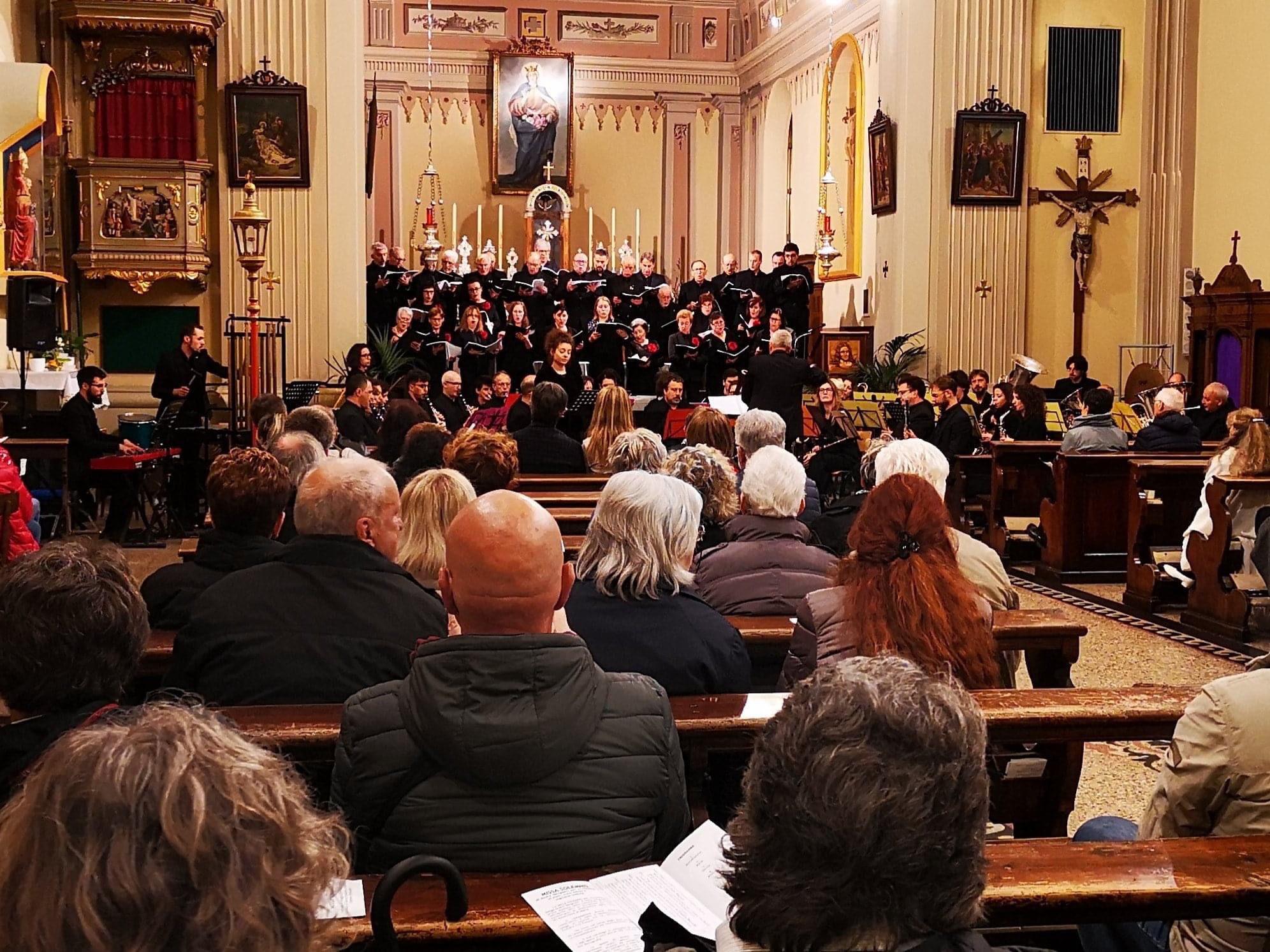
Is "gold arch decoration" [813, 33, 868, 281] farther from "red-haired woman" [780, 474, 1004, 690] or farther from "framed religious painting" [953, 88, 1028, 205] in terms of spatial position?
"red-haired woman" [780, 474, 1004, 690]

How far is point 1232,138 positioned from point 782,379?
574cm

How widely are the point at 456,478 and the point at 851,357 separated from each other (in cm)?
1203

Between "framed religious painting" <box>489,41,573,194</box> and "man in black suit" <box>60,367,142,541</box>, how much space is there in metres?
11.1

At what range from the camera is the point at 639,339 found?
15.1 meters

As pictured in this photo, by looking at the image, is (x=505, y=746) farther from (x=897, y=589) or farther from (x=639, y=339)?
(x=639, y=339)

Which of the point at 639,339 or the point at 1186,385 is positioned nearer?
the point at 1186,385

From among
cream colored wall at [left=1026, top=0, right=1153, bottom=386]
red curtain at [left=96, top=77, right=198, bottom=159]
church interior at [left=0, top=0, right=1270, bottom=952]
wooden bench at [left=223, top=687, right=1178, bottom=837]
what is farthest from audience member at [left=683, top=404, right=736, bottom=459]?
cream colored wall at [left=1026, top=0, right=1153, bottom=386]

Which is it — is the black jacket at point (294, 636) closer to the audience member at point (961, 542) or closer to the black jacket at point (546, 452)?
the audience member at point (961, 542)

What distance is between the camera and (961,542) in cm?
441

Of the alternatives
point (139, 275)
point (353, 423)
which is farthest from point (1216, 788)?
point (139, 275)

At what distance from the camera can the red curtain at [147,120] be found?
13562mm

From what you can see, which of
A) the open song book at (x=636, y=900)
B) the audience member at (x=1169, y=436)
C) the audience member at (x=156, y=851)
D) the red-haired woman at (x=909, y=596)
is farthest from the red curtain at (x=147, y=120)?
the audience member at (x=156, y=851)

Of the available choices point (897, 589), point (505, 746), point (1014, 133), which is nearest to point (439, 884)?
point (505, 746)

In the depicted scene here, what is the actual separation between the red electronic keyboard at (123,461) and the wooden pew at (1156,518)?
6.73 m
